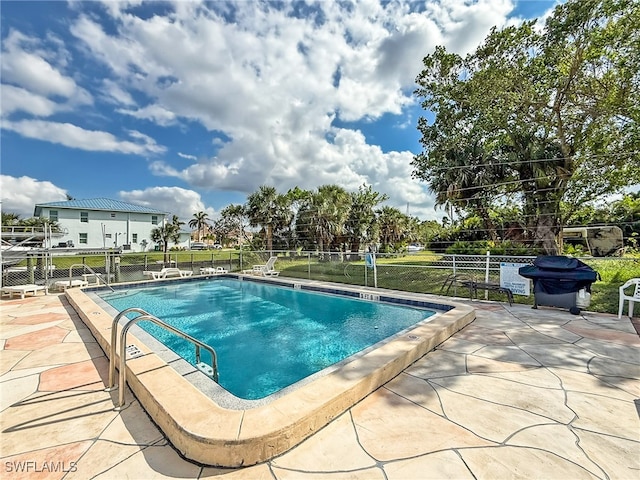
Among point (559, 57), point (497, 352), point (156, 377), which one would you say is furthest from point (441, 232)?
point (156, 377)

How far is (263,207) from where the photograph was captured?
21.3m

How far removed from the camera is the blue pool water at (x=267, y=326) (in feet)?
13.5

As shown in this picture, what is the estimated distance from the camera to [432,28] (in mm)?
9180

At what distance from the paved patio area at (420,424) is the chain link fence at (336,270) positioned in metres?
4.33

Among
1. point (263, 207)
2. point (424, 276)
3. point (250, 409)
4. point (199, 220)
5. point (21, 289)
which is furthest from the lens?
point (199, 220)

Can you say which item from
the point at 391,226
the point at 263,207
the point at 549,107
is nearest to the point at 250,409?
the point at 549,107

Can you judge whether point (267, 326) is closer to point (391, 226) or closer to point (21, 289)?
point (21, 289)

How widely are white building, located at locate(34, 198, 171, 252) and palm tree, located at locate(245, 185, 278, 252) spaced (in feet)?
34.7

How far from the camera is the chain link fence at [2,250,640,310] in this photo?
806cm

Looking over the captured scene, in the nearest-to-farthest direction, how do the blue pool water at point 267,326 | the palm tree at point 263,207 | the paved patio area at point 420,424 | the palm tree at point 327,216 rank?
the paved patio area at point 420,424, the blue pool water at point 267,326, the palm tree at point 327,216, the palm tree at point 263,207

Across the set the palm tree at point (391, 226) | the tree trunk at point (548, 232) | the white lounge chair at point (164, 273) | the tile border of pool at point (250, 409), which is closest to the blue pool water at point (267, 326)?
the white lounge chair at point (164, 273)

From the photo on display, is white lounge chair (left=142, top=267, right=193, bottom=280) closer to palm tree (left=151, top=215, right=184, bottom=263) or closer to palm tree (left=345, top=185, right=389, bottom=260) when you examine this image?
palm tree (left=345, top=185, right=389, bottom=260)

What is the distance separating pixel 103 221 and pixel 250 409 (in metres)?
31.3

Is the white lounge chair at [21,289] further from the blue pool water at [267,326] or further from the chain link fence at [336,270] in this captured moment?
the blue pool water at [267,326]
